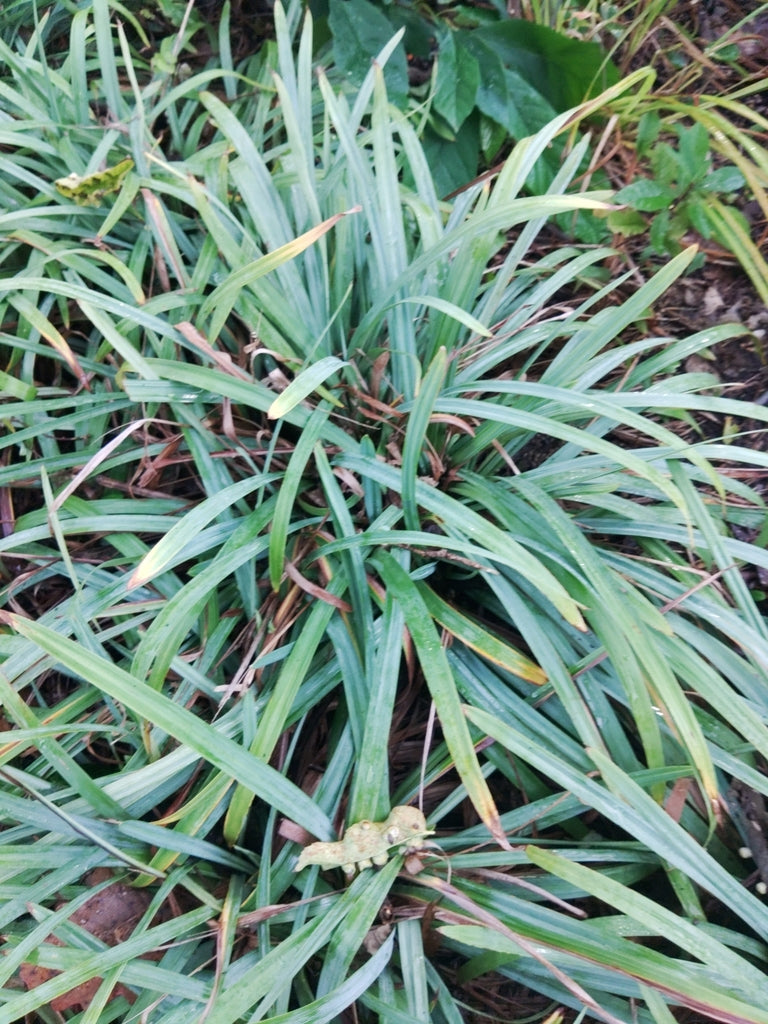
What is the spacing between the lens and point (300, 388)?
866mm

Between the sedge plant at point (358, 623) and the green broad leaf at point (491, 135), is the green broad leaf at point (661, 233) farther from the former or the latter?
the green broad leaf at point (491, 135)

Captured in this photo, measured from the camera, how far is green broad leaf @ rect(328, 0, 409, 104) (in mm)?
1309

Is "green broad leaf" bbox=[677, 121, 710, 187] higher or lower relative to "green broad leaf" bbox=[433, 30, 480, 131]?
higher

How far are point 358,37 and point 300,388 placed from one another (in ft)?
2.97

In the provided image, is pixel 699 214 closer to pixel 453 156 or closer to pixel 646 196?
pixel 646 196

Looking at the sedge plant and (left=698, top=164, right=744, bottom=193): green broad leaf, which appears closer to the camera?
the sedge plant

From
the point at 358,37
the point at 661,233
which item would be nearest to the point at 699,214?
the point at 661,233

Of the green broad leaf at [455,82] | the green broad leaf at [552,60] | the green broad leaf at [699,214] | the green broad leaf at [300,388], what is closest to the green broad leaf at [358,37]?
the green broad leaf at [455,82]

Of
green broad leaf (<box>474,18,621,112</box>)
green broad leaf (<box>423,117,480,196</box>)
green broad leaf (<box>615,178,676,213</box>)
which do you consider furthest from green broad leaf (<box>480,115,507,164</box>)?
green broad leaf (<box>615,178,676,213</box>)

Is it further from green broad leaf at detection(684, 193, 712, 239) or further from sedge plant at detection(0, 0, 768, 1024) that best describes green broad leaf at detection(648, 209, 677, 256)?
sedge plant at detection(0, 0, 768, 1024)

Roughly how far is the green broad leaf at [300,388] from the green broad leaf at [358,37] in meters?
0.72

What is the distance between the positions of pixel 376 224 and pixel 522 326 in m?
0.30

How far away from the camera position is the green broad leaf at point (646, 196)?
1256 millimetres

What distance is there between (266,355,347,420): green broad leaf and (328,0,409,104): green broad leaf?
2.36 feet
